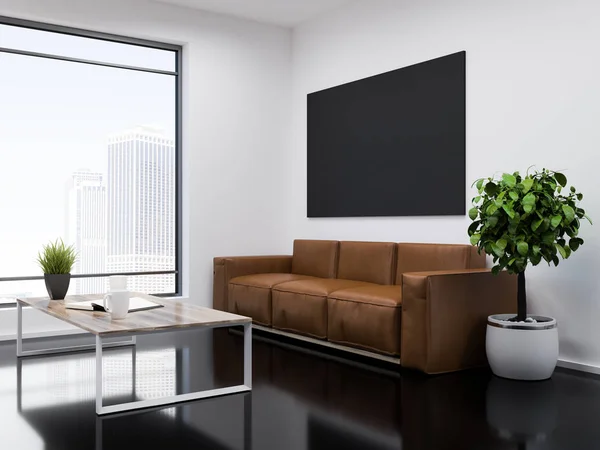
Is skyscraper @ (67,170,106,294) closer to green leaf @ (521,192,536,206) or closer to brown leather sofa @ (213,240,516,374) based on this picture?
brown leather sofa @ (213,240,516,374)

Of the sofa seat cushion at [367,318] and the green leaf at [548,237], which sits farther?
the sofa seat cushion at [367,318]

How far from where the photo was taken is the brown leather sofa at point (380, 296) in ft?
13.7

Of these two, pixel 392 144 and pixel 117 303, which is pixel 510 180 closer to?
pixel 392 144

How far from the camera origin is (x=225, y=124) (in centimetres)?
670

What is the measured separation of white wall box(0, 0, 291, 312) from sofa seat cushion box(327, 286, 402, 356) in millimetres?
2085

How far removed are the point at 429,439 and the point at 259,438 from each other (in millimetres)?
745

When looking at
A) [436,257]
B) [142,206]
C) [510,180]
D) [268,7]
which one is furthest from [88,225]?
[510,180]

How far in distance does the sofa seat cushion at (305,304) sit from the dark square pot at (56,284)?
1.69m

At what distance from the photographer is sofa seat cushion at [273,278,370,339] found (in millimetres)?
4996

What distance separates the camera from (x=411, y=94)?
558 centimetres

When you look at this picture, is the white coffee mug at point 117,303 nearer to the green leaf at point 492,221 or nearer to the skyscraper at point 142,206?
the green leaf at point 492,221

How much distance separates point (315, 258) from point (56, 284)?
2.44 meters

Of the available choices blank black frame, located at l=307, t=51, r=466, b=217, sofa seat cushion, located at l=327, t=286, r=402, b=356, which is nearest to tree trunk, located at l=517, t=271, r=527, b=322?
sofa seat cushion, located at l=327, t=286, r=402, b=356

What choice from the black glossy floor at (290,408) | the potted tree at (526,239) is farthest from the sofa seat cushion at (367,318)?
the potted tree at (526,239)
